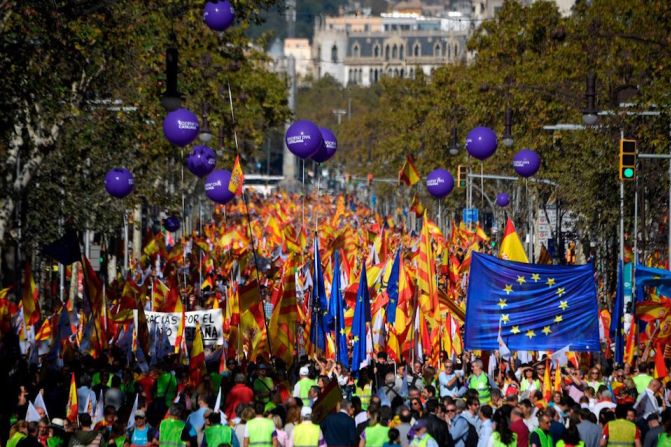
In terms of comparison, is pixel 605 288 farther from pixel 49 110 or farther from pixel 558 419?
pixel 558 419

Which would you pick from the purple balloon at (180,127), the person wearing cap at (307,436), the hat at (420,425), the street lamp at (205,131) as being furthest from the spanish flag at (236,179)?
the street lamp at (205,131)

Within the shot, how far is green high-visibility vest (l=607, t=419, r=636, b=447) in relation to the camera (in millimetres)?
16344

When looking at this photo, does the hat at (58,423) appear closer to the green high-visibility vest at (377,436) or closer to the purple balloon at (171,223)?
the green high-visibility vest at (377,436)

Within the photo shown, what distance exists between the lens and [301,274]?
3138cm

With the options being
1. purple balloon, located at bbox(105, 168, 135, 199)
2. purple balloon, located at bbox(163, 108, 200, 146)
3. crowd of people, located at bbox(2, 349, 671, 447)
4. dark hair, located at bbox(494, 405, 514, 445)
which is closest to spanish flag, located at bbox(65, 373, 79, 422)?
crowd of people, located at bbox(2, 349, 671, 447)

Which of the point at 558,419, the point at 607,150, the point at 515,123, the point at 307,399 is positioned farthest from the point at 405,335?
the point at 515,123

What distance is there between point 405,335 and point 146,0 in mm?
6052

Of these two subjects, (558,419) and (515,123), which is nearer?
(558,419)

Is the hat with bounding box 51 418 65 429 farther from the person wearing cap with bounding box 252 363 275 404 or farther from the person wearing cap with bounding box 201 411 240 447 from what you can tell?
the person wearing cap with bounding box 252 363 275 404

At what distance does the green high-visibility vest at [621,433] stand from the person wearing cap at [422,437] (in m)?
1.77

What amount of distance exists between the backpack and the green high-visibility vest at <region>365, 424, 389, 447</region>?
927 millimetres

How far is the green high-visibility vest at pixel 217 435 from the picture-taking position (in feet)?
53.4

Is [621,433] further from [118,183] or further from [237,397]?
[118,183]

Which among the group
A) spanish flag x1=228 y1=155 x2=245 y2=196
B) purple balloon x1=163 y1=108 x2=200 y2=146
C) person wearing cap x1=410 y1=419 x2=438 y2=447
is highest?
purple balloon x1=163 y1=108 x2=200 y2=146
